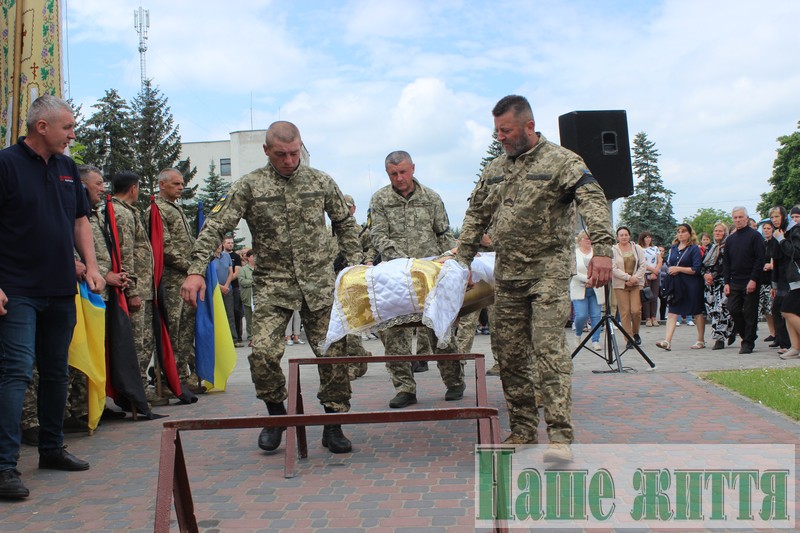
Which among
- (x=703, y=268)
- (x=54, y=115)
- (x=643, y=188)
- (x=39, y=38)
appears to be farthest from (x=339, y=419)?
(x=643, y=188)

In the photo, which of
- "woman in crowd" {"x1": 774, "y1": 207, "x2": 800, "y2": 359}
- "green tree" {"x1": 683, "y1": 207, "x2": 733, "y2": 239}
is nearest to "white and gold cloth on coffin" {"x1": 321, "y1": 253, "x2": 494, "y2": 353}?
"woman in crowd" {"x1": 774, "y1": 207, "x2": 800, "y2": 359}

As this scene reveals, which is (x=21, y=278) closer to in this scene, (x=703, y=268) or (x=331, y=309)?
(x=331, y=309)

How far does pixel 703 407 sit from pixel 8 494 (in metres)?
5.82

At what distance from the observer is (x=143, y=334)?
8141 mm

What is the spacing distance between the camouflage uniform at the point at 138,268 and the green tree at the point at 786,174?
66.7m

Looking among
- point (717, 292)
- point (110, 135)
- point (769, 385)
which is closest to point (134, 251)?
point (769, 385)

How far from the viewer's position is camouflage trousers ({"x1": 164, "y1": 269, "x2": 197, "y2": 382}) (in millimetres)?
8805

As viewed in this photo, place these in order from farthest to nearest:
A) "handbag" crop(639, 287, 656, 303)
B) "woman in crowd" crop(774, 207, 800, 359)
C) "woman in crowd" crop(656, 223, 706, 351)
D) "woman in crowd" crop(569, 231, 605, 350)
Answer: "handbag" crop(639, 287, 656, 303) < "woman in crowd" crop(656, 223, 706, 351) < "woman in crowd" crop(569, 231, 605, 350) < "woman in crowd" crop(774, 207, 800, 359)

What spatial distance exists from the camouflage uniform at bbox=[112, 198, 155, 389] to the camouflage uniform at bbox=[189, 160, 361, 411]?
217 centimetres

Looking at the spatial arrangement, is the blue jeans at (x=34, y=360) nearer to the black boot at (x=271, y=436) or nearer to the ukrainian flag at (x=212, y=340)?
the black boot at (x=271, y=436)

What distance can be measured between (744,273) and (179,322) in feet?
28.2

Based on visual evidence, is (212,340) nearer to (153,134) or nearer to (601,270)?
(601,270)

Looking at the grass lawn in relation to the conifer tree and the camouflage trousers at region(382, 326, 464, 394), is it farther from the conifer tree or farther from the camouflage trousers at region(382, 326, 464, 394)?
the conifer tree

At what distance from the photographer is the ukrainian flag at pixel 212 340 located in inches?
361
